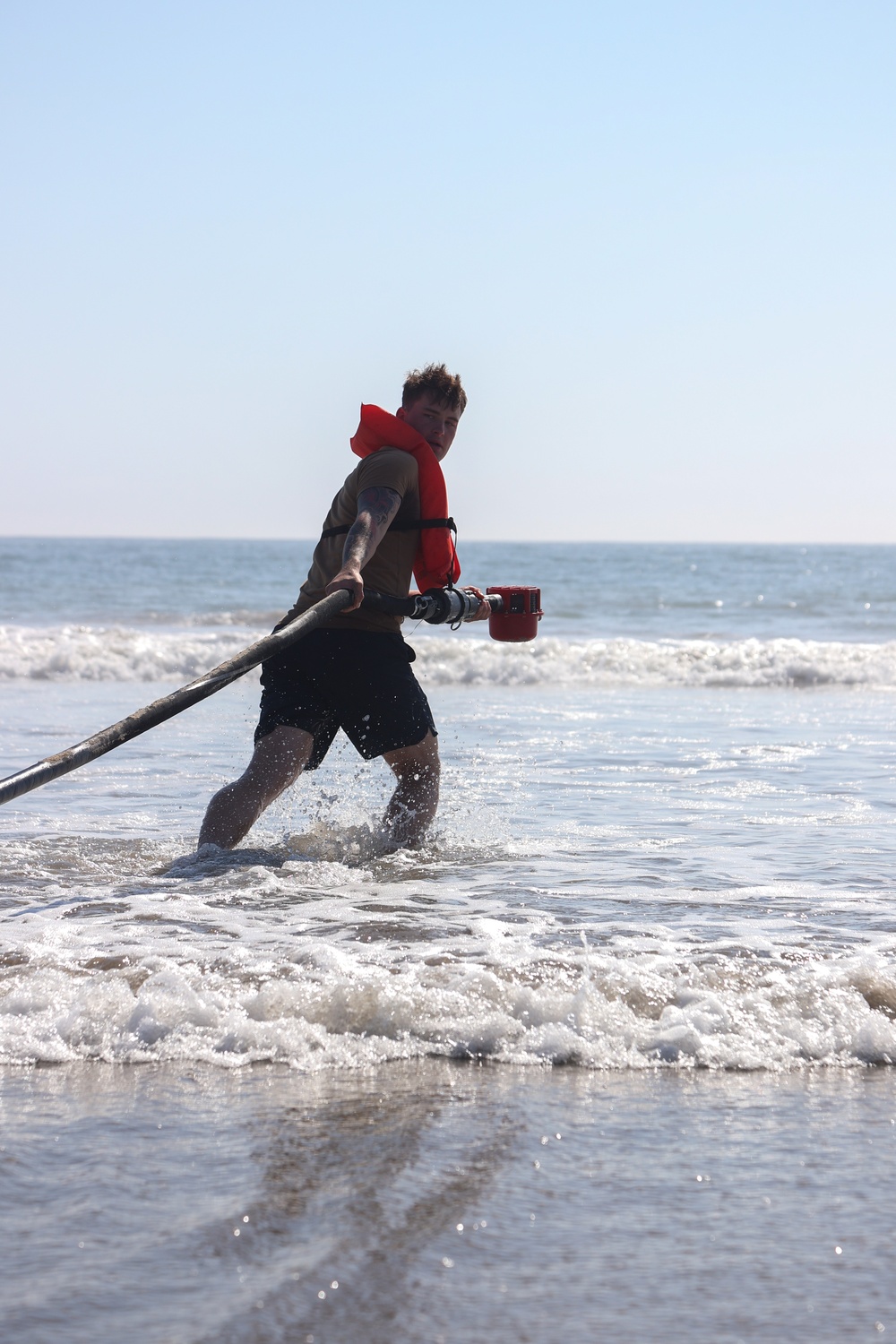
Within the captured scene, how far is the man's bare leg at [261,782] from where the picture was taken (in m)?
4.22

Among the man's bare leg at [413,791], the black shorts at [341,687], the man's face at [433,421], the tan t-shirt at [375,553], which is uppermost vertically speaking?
the man's face at [433,421]

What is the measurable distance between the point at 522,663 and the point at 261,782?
9.76 m

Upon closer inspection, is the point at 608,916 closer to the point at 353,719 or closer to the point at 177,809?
the point at 353,719

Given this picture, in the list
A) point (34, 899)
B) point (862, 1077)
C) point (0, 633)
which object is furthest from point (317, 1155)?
point (0, 633)

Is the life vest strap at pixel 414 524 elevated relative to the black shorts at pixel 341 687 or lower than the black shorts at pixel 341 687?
elevated

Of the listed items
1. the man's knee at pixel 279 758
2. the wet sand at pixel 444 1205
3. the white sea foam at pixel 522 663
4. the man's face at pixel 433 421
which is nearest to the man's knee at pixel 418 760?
the man's knee at pixel 279 758

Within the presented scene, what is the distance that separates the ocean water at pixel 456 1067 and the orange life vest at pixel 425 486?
3.57 feet

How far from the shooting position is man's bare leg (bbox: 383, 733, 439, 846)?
4.47 meters

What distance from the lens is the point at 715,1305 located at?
71.0 inches

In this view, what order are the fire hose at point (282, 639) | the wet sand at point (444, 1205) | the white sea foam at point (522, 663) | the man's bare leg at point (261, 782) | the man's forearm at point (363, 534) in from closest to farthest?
1. the wet sand at point (444, 1205)
2. the fire hose at point (282, 639)
3. the man's forearm at point (363, 534)
4. the man's bare leg at point (261, 782)
5. the white sea foam at point (522, 663)

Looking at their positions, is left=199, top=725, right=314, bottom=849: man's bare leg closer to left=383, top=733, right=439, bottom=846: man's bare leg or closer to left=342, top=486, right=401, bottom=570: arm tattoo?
left=383, top=733, right=439, bottom=846: man's bare leg

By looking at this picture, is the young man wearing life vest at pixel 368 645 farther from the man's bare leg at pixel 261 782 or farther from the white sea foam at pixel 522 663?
the white sea foam at pixel 522 663

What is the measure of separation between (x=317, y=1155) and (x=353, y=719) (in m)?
2.22

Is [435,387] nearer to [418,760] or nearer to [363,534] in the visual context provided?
[363,534]
